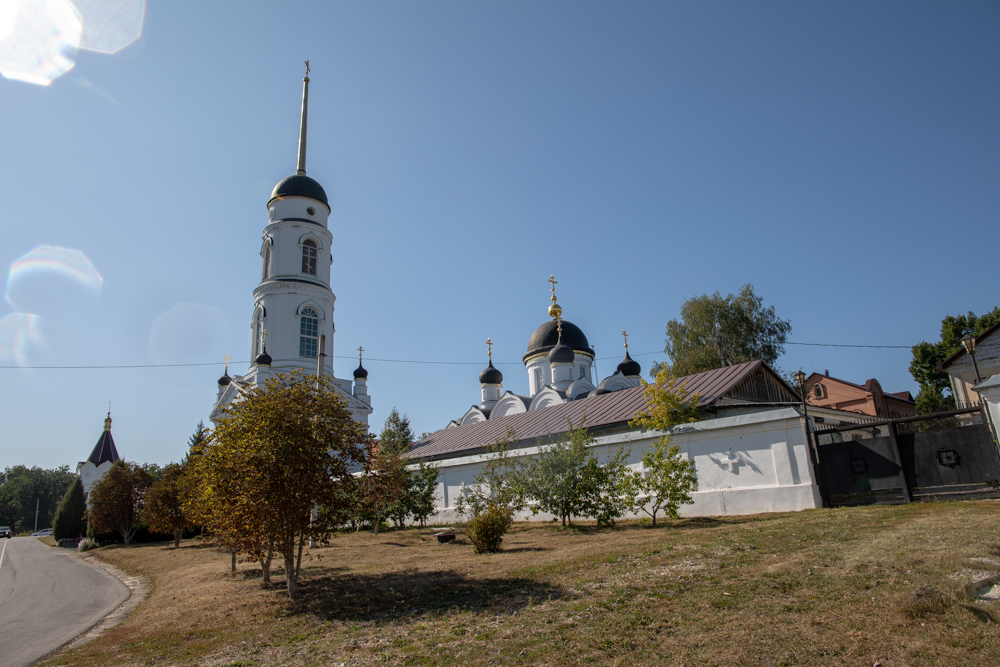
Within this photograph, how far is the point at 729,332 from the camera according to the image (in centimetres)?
3794

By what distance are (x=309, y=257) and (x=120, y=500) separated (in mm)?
18451

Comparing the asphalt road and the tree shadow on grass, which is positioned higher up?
the tree shadow on grass

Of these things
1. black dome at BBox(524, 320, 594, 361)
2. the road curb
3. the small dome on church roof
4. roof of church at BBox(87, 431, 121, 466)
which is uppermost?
black dome at BBox(524, 320, 594, 361)

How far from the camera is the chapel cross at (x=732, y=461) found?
15023 mm

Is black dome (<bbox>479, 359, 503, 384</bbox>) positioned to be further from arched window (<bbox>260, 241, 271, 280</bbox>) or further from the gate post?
the gate post

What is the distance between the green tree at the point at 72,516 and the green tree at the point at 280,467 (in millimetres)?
32770

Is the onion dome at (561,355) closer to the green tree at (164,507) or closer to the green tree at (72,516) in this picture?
the green tree at (164,507)

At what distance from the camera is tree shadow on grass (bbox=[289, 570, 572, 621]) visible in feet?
23.9

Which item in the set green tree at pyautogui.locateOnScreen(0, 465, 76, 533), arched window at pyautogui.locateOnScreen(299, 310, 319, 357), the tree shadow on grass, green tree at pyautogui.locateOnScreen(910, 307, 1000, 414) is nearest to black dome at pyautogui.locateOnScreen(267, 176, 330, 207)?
arched window at pyautogui.locateOnScreen(299, 310, 319, 357)

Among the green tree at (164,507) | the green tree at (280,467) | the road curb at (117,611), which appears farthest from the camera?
the green tree at (164,507)

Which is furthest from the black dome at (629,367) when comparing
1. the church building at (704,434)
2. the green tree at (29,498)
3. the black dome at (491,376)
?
the green tree at (29,498)

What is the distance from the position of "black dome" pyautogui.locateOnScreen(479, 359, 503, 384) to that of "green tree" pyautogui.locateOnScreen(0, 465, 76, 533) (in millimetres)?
77065

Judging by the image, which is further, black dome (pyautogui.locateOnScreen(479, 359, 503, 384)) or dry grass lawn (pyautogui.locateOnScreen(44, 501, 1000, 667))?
black dome (pyautogui.locateOnScreen(479, 359, 503, 384))

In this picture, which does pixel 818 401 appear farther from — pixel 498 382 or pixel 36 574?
pixel 36 574
